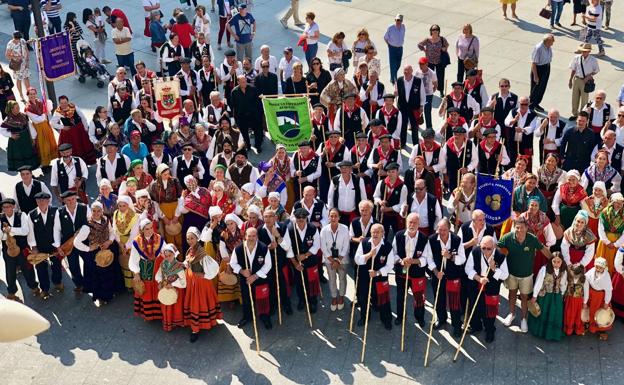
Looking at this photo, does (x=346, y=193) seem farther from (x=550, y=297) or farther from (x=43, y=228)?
(x=43, y=228)

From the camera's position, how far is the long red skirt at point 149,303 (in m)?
11.0

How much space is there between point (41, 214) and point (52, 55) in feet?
17.5

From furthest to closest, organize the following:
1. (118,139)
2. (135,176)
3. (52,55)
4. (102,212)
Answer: (52,55) → (118,139) → (135,176) → (102,212)

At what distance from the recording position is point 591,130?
1306 centimetres

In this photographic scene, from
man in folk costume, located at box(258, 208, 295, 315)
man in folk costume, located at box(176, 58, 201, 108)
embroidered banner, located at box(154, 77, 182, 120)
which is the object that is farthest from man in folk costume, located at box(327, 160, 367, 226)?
man in folk costume, located at box(176, 58, 201, 108)

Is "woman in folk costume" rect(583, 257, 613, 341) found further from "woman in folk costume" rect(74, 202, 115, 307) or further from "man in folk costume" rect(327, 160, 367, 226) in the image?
"woman in folk costume" rect(74, 202, 115, 307)

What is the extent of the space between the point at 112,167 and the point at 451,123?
5.13 meters

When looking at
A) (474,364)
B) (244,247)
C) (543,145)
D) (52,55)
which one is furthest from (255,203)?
(52,55)

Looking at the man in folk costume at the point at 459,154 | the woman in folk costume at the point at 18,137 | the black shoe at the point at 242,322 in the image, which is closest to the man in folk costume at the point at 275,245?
the black shoe at the point at 242,322

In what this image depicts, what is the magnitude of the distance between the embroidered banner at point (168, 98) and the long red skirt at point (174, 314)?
4.68 m

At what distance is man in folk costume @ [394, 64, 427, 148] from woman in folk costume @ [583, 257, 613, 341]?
554 cm

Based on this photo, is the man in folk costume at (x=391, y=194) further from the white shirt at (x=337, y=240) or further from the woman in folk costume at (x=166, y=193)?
the woman in folk costume at (x=166, y=193)

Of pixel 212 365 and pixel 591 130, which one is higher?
pixel 591 130

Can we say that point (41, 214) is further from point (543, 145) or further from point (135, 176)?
point (543, 145)
